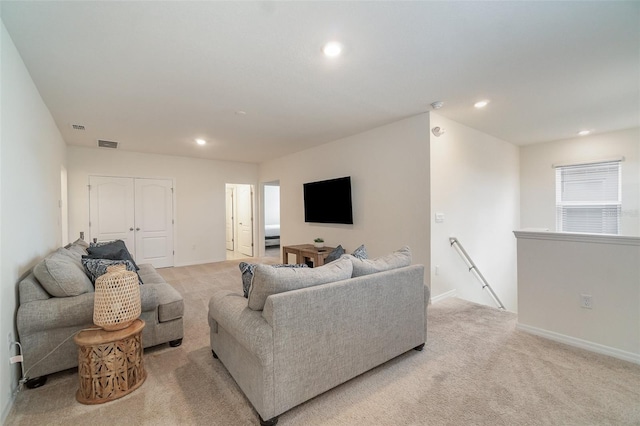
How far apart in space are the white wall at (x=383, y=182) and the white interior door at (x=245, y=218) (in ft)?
8.08

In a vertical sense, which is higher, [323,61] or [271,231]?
[323,61]

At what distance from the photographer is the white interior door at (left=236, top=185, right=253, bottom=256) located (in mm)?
7677

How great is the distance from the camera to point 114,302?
1.92 meters

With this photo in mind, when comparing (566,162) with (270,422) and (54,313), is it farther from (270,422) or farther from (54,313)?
(54,313)

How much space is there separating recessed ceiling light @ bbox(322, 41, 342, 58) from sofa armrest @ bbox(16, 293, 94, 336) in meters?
2.68

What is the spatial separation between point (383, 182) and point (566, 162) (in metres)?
3.64

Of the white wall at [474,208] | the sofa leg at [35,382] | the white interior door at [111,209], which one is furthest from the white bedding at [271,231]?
the sofa leg at [35,382]

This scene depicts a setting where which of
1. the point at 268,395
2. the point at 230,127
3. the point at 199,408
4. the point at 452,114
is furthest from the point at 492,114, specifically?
the point at 199,408

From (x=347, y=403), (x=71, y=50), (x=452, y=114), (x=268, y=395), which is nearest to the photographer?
(x=268, y=395)

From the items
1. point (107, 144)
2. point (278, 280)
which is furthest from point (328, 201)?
point (107, 144)

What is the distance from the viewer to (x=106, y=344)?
1.88 meters

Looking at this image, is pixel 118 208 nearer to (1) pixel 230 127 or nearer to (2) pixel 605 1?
(1) pixel 230 127

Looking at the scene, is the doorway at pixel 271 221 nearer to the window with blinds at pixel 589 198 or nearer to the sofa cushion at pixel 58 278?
the sofa cushion at pixel 58 278

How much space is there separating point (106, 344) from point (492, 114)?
4741 millimetres
